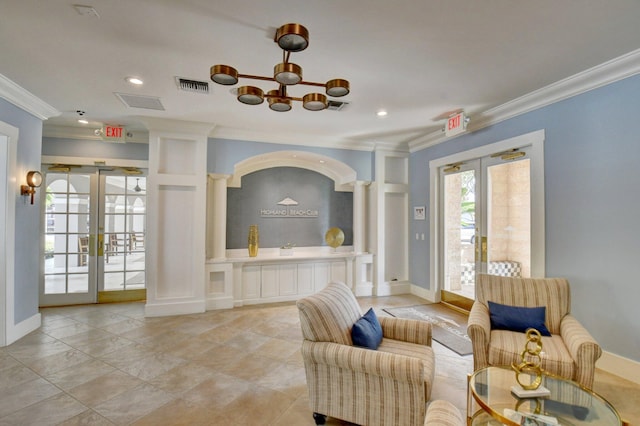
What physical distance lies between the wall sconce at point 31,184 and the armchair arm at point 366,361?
4.07 m

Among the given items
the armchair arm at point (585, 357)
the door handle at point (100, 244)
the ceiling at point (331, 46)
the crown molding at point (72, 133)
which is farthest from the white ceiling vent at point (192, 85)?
the armchair arm at point (585, 357)

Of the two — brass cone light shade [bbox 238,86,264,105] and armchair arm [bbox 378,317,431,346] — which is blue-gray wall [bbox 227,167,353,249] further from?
armchair arm [bbox 378,317,431,346]

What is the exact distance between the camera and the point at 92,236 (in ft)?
17.1

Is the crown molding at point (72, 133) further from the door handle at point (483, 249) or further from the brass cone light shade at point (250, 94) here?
the door handle at point (483, 249)

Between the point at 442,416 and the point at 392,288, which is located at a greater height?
the point at 442,416

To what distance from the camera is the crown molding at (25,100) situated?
3.33 metres

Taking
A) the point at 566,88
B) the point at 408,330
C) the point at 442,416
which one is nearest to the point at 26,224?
the point at 408,330

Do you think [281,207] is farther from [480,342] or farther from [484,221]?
[480,342]

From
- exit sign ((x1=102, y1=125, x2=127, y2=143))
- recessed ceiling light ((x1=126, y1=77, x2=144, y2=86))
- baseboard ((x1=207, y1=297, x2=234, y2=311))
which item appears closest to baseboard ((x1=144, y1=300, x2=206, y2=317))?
baseboard ((x1=207, y1=297, x2=234, y2=311))

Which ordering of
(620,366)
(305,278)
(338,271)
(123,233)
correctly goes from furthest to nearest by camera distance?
(338,271) < (305,278) < (123,233) < (620,366)

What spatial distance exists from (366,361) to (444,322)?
2817 millimetres

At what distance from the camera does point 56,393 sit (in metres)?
2.58

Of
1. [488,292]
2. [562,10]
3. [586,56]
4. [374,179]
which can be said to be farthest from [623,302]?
[374,179]

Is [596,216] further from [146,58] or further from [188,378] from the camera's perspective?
[146,58]
